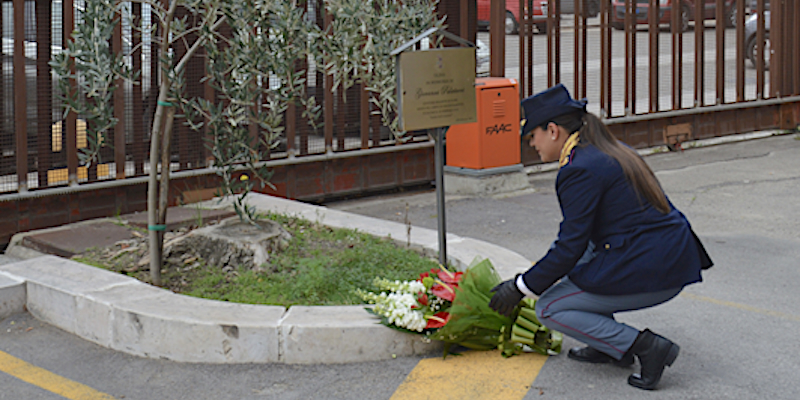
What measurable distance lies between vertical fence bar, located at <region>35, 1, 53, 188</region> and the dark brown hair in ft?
14.5

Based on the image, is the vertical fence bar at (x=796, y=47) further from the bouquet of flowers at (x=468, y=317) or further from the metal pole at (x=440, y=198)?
the bouquet of flowers at (x=468, y=317)

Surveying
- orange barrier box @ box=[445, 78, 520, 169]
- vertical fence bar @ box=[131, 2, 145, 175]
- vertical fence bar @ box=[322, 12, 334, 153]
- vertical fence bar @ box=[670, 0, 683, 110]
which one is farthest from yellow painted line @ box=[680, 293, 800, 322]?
vertical fence bar @ box=[670, 0, 683, 110]

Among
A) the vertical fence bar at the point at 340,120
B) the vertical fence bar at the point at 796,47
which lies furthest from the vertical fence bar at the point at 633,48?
the vertical fence bar at the point at 340,120

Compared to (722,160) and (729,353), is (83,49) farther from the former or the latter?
(722,160)

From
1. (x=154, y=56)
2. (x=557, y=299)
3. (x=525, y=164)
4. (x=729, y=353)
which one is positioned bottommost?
(x=729, y=353)

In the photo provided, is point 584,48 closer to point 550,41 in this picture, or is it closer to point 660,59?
point 550,41

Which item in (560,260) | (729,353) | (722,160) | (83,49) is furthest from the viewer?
(722,160)

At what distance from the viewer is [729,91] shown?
13.3 m

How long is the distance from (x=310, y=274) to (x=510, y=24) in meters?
5.58

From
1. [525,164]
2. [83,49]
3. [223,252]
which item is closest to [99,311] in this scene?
[223,252]

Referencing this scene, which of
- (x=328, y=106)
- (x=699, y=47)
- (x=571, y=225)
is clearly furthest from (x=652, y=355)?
(x=699, y=47)

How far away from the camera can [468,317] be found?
461cm

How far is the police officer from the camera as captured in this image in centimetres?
423

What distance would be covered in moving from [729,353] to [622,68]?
24.1 feet
